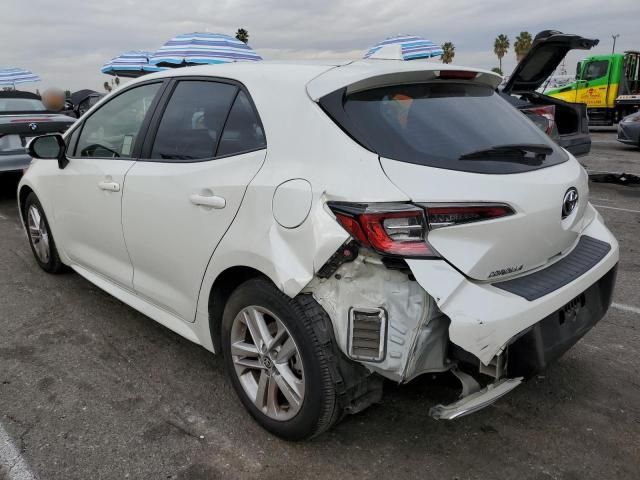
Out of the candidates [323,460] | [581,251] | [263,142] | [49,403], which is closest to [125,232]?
[49,403]

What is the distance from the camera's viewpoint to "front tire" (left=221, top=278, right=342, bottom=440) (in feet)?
7.34

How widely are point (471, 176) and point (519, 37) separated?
3197 inches

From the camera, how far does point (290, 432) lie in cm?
249

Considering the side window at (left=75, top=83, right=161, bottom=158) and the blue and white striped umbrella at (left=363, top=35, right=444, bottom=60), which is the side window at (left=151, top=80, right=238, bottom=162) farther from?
the blue and white striped umbrella at (left=363, top=35, right=444, bottom=60)

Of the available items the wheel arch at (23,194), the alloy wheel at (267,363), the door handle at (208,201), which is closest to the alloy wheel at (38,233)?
the wheel arch at (23,194)

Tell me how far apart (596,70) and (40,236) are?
1979 cm

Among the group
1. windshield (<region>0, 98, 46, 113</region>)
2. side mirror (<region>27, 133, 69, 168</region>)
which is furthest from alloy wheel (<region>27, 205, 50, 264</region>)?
windshield (<region>0, 98, 46, 113</region>)

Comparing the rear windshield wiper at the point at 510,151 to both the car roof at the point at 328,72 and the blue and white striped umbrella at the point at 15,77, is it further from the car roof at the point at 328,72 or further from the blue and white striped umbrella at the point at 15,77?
the blue and white striped umbrella at the point at 15,77

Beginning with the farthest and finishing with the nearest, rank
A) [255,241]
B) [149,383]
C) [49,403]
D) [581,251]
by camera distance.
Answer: [149,383] → [49,403] → [581,251] → [255,241]

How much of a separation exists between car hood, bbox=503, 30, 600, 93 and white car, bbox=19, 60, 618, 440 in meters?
5.37

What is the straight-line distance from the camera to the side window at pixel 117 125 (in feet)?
10.9

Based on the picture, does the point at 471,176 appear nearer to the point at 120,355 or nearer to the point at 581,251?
the point at 581,251

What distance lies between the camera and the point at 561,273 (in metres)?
2.41

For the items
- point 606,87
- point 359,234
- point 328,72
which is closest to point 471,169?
point 359,234
